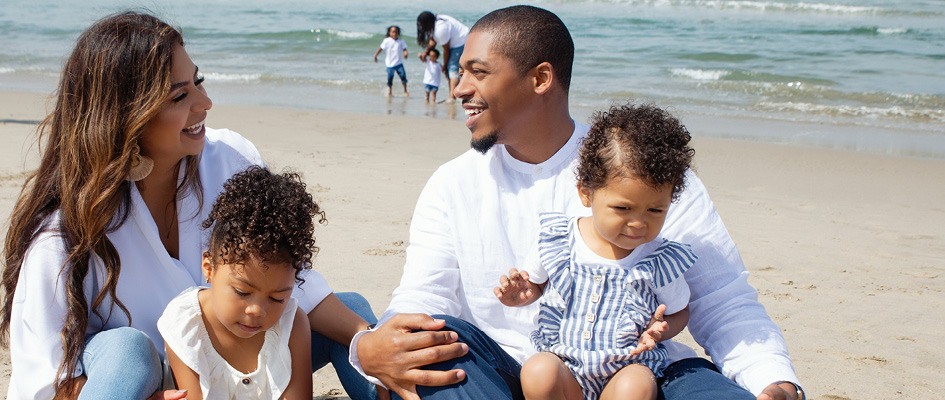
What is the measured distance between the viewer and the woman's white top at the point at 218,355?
2971 mm

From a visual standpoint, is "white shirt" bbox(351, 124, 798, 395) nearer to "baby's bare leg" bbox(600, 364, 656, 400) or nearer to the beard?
the beard

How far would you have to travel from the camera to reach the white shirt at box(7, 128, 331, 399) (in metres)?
2.89

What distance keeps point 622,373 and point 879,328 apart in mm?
2816

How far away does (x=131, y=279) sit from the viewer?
3080 millimetres

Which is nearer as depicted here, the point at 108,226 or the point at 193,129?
the point at 108,226

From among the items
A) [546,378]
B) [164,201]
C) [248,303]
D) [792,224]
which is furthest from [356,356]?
[792,224]

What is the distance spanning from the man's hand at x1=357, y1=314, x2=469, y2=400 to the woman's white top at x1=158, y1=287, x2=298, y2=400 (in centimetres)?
28

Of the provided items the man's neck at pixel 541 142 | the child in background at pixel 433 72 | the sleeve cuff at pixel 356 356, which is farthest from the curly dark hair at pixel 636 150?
the child in background at pixel 433 72

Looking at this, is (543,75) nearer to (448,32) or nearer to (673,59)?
(448,32)

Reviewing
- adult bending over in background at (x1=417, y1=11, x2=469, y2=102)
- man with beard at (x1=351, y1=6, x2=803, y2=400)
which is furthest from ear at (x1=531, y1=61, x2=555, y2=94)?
adult bending over in background at (x1=417, y1=11, x2=469, y2=102)

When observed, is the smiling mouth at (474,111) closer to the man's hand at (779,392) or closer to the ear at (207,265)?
the ear at (207,265)

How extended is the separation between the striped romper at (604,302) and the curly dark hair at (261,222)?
72 centimetres

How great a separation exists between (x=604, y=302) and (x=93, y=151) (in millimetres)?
1559

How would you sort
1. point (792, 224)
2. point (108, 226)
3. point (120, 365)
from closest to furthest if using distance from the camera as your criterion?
1. point (120, 365)
2. point (108, 226)
3. point (792, 224)
